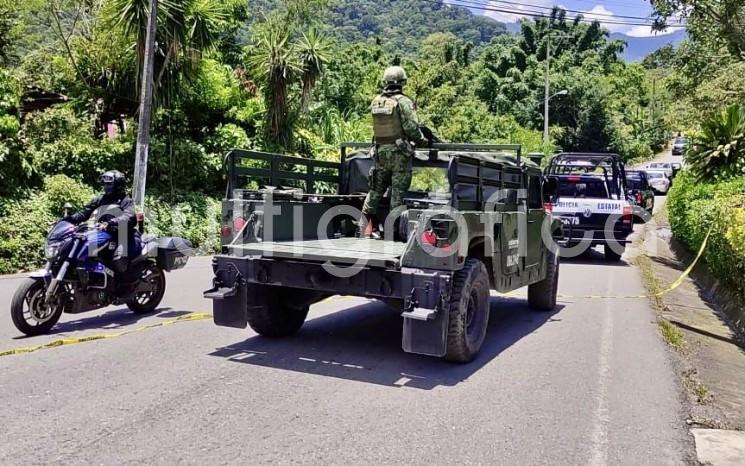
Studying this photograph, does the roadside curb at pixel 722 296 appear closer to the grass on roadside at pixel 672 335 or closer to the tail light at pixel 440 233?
the grass on roadside at pixel 672 335

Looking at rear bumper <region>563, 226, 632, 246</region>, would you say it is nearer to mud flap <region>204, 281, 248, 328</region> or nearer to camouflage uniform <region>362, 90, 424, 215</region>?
camouflage uniform <region>362, 90, 424, 215</region>

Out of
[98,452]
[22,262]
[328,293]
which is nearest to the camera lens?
[98,452]

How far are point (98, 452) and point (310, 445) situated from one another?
1.22 m

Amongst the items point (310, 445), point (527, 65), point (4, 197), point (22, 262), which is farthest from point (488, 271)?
point (527, 65)

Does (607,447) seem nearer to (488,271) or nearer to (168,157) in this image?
(488,271)

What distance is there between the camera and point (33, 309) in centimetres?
692

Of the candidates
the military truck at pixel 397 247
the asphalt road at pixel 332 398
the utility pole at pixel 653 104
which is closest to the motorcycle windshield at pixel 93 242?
the asphalt road at pixel 332 398

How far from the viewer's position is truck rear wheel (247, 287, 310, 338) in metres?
6.79

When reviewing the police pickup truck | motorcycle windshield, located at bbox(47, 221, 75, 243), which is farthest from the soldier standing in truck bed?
the police pickup truck

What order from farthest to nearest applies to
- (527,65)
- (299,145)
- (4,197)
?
1. (527,65)
2. (299,145)
3. (4,197)

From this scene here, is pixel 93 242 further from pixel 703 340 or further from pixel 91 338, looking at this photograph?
pixel 703 340

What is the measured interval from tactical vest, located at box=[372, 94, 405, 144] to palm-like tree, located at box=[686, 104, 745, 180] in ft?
28.2

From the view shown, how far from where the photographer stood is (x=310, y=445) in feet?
14.2

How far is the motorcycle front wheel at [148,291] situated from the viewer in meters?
8.14
